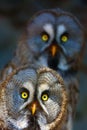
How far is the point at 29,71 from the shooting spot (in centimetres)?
516

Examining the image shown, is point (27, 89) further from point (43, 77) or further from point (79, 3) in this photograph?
point (79, 3)

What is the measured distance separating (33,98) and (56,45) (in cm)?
139

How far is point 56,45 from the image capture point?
6.39 meters

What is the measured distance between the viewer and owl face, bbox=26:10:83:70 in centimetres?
641

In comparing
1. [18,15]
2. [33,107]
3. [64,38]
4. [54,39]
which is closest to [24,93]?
[33,107]

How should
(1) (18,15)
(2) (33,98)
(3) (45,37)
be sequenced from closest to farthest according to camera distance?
(2) (33,98) < (3) (45,37) < (1) (18,15)

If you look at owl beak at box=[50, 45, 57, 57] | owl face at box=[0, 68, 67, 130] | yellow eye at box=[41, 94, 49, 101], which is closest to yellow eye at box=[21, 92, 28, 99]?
owl face at box=[0, 68, 67, 130]

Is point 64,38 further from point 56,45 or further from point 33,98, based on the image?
point 33,98

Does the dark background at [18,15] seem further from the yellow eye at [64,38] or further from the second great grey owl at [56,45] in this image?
the yellow eye at [64,38]

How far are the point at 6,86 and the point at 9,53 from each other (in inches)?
143

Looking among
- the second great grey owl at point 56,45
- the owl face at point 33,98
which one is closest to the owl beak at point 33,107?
the owl face at point 33,98

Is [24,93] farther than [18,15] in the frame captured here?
No

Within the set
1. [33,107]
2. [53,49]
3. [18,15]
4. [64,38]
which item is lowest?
[33,107]

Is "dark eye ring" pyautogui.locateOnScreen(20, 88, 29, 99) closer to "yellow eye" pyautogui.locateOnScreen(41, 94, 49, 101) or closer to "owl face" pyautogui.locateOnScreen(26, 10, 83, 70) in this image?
"yellow eye" pyautogui.locateOnScreen(41, 94, 49, 101)
